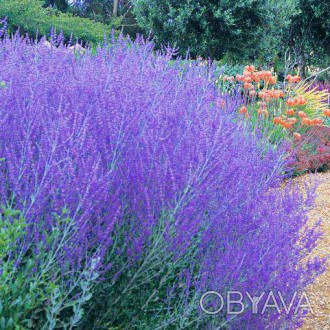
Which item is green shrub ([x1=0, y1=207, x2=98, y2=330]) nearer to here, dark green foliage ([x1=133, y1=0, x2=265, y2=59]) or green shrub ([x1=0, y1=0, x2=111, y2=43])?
green shrub ([x1=0, y1=0, x2=111, y2=43])

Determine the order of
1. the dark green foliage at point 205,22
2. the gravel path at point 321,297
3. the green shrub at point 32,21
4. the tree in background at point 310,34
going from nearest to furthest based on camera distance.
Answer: the gravel path at point 321,297
the green shrub at point 32,21
the dark green foliage at point 205,22
the tree in background at point 310,34

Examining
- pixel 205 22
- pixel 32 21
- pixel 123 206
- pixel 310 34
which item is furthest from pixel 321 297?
pixel 310 34

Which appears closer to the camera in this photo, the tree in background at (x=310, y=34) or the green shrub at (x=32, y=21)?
the green shrub at (x=32, y=21)

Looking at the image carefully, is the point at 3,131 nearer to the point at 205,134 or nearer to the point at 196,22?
the point at 205,134

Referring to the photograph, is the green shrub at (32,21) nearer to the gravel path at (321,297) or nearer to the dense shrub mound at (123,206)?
the gravel path at (321,297)

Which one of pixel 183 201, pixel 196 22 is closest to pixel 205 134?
pixel 183 201

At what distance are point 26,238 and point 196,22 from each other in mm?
12561

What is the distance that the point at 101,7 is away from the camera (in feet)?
85.7

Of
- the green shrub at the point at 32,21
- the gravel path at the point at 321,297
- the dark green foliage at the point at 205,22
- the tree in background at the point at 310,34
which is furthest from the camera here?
the tree in background at the point at 310,34

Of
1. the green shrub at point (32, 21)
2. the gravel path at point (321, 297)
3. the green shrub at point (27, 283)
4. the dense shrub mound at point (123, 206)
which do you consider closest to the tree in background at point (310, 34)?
the green shrub at point (32, 21)

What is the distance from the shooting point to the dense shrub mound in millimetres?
1614

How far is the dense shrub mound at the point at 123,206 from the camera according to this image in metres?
1.61

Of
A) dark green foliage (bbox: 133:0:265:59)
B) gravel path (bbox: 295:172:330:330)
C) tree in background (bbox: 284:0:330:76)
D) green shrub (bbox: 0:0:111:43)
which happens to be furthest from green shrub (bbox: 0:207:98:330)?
tree in background (bbox: 284:0:330:76)

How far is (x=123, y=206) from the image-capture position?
1846 mm
